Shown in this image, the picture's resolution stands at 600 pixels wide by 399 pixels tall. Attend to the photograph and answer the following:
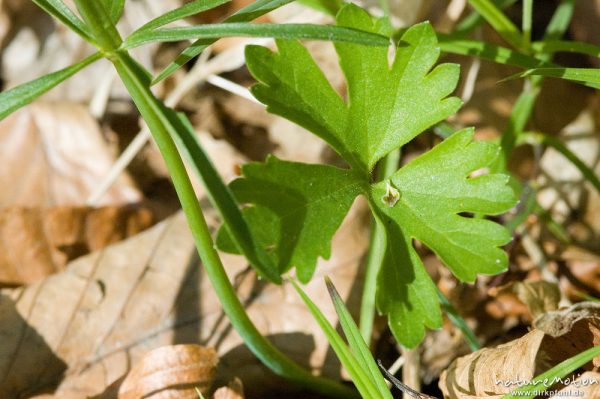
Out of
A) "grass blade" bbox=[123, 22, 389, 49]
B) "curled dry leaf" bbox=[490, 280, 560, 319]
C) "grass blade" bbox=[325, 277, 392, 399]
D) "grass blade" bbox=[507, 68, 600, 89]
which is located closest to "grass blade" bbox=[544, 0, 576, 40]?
"grass blade" bbox=[507, 68, 600, 89]

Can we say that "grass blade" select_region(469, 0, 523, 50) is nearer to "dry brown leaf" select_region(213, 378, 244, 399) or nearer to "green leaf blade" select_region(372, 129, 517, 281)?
"green leaf blade" select_region(372, 129, 517, 281)

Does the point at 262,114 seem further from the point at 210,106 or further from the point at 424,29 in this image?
the point at 424,29

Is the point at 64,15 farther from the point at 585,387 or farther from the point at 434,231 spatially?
the point at 585,387

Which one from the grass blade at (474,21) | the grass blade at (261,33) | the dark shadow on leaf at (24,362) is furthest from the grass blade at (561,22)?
the dark shadow on leaf at (24,362)

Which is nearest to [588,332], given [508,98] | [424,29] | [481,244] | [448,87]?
[481,244]

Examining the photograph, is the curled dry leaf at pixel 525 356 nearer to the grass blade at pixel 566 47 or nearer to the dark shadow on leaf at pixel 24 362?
the grass blade at pixel 566 47

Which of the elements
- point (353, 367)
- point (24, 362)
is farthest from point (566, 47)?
point (24, 362)
